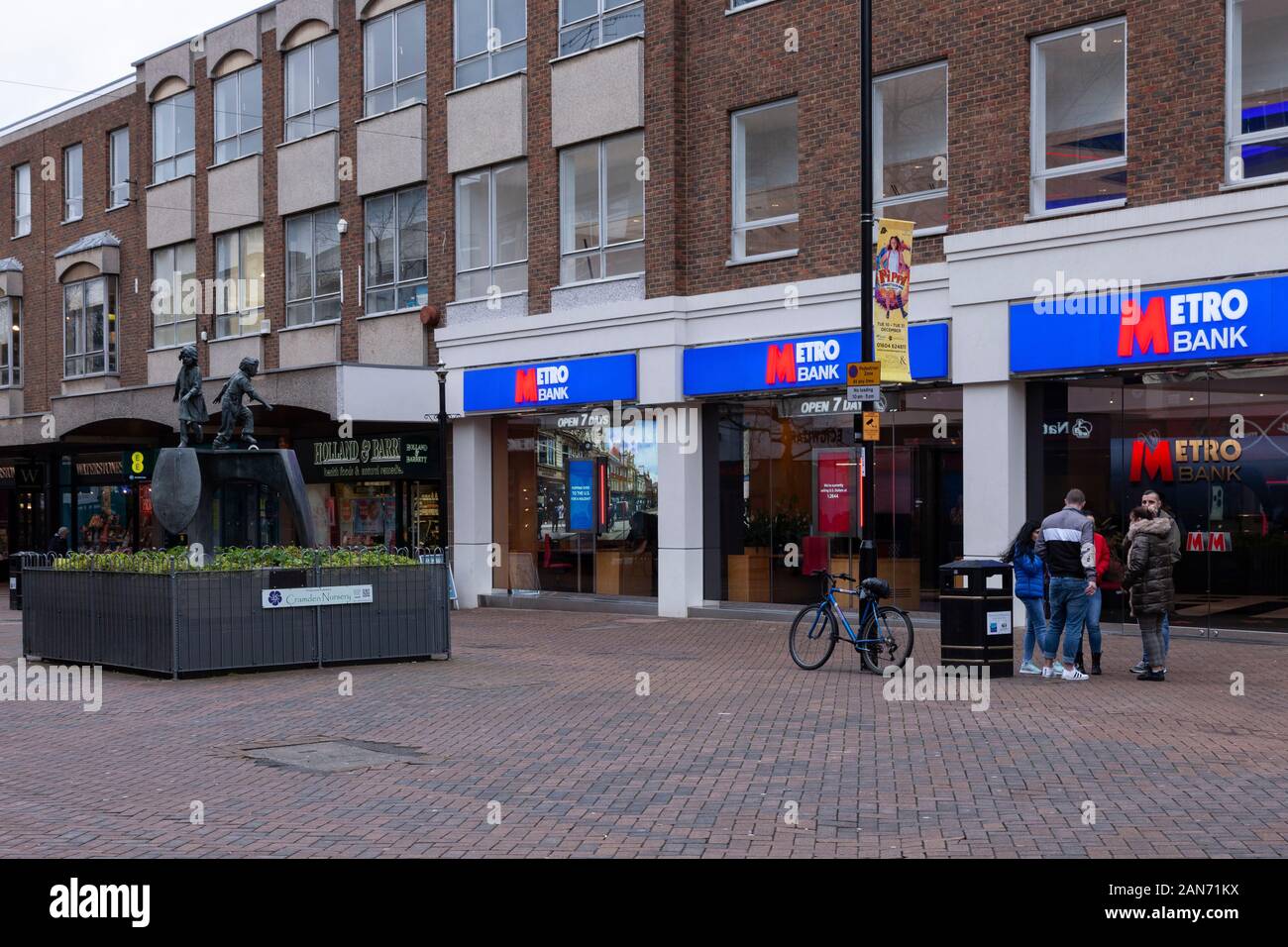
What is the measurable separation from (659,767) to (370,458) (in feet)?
66.3

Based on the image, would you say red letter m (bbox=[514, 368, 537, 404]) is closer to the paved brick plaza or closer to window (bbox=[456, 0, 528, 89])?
window (bbox=[456, 0, 528, 89])

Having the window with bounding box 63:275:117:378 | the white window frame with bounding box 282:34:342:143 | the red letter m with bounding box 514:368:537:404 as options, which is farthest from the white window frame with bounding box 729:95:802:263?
the window with bounding box 63:275:117:378

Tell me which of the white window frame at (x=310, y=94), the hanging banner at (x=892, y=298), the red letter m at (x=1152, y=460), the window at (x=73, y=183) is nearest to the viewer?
the hanging banner at (x=892, y=298)

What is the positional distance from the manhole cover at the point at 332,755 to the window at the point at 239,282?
71.0 feet

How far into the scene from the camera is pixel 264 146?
30500 mm

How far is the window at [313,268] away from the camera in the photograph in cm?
2902

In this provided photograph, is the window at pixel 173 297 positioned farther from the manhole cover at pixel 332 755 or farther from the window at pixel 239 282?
the manhole cover at pixel 332 755

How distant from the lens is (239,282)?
3139 cm

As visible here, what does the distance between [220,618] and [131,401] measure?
676 inches

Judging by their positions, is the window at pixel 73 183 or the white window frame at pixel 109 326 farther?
the window at pixel 73 183

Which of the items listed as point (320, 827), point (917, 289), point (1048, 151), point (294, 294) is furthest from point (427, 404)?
point (320, 827)

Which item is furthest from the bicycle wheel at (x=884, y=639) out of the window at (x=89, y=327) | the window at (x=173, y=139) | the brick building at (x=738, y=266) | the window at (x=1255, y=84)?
the window at (x=89, y=327)

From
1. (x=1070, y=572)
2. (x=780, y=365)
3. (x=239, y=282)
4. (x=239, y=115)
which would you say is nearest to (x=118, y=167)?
(x=239, y=115)

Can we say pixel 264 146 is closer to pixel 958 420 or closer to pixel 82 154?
pixel 82 154
